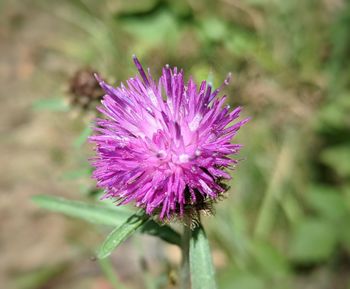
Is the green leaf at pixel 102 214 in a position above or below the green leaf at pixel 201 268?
above

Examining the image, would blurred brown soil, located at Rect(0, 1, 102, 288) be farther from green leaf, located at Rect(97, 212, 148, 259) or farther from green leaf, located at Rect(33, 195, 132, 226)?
green leaf, located at Rect(97, 212, 148, 259)

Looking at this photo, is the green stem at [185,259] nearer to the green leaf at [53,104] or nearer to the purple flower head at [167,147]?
the purple flower head at [167,147]

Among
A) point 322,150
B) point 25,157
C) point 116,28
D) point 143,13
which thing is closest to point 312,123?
point 322,150

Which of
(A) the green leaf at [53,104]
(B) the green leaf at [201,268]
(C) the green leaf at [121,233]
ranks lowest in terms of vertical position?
(B) the green leaf at [201,268]

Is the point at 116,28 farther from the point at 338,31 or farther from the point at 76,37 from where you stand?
the point at 338,31

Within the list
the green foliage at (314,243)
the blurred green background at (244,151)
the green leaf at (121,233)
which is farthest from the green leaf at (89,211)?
the green foliage at (314,243)
